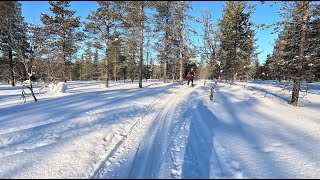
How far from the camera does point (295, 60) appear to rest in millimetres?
11961

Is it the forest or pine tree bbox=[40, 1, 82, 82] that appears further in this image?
pine tree bbox=[40, 1, 82, 82]

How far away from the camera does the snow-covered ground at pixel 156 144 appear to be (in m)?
4.62

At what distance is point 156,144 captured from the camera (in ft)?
19.5

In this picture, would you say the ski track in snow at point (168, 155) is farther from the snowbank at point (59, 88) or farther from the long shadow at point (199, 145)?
the snowbank at point (59, 88)

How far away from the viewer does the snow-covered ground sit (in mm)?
4617

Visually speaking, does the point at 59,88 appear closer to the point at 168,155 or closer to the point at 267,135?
the point at 168,155

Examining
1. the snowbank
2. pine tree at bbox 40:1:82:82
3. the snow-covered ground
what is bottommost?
the snow-covered ground

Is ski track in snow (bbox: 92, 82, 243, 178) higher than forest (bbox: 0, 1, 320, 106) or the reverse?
the reverse

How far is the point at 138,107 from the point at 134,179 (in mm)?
7019

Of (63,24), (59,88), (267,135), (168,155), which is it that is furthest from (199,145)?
(63,24)

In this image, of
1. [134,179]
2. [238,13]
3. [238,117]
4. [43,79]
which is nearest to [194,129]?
[238,117]

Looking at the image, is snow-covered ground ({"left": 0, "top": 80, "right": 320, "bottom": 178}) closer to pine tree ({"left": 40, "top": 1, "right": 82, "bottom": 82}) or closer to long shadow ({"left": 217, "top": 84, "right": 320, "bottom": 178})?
long shadow ({"left": 217, "top": 84, "right": 320, "bottom": 178})

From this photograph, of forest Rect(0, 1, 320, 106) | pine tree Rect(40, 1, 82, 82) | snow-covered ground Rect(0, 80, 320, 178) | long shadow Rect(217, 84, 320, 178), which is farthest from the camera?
pine tree Rect(40, 1, 82, 82)

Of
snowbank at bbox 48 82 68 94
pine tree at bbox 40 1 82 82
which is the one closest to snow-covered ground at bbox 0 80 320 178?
snowbank at bbox 48 82 68 94
